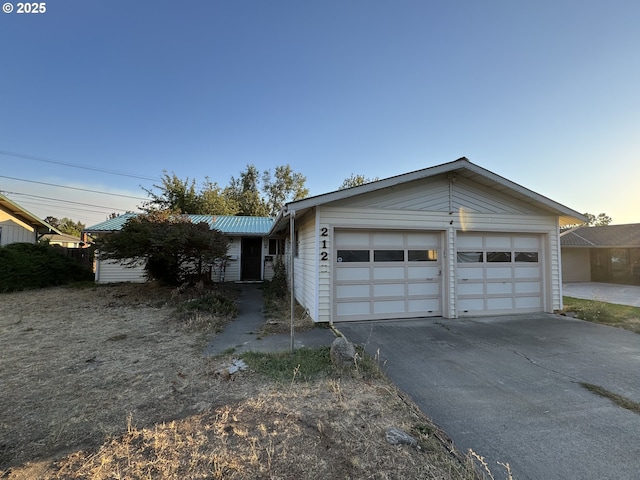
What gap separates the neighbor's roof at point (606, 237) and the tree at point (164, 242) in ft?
62.2

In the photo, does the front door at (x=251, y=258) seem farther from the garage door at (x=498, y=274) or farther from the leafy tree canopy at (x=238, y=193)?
the leafy tree canopy at (x=238, y=193)

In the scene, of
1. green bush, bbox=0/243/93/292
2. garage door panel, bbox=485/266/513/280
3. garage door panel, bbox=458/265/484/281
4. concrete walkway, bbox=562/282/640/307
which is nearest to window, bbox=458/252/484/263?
garage door panel, bbox=458/265/484/281

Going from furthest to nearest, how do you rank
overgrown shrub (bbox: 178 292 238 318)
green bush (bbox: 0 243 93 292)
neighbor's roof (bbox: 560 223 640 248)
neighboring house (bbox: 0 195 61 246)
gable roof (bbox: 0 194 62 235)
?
1. neighbor's roof (bbox: 560 223 640 248)
2. neighboring house (bbox: 0 195 61 246)
3. gable roof (bbox: 0 194 62 235)
4. green bush (bbox: 0 243 93 292)
5. overgrown shrub (bbox: 178 292 238 318)

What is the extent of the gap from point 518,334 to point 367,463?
5.11 metres

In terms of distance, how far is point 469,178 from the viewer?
23.4 ft

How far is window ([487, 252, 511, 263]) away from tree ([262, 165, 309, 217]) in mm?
26109

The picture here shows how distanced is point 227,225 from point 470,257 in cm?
1217

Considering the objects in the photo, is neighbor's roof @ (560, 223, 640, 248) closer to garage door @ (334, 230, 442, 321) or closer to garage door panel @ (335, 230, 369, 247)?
garage door @ (334, 230, 442, 321)

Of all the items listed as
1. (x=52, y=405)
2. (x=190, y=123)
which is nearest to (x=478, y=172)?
(x=52, y=405)

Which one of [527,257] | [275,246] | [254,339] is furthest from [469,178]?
[275,246]

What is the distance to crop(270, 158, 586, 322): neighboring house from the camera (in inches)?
251

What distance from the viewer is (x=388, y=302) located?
22.1ft

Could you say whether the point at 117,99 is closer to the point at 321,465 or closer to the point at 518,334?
the point at 321,465

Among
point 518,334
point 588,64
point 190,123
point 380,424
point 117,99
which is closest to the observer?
point 380,424
